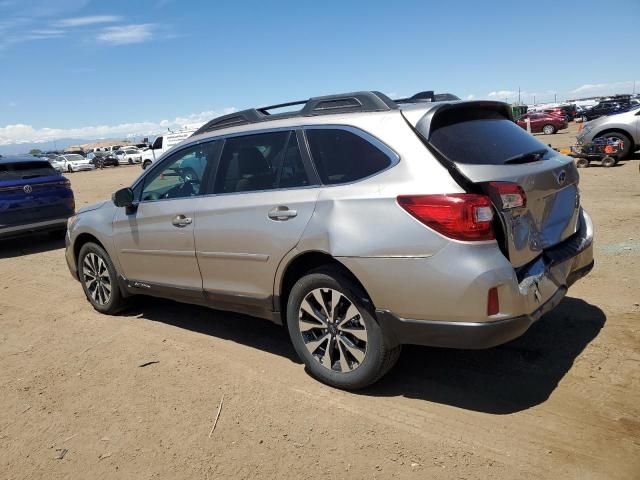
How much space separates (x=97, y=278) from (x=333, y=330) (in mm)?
3179

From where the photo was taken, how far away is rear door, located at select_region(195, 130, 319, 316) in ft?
11.8

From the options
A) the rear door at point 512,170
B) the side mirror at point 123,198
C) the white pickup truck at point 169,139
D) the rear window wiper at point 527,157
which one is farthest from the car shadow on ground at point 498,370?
the white pickup truck at point 169,139

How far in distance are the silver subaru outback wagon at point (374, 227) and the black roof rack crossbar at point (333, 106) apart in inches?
0.6

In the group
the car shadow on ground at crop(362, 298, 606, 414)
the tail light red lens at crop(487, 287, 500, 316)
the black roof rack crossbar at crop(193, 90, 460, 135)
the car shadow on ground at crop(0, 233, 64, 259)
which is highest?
the black roof rack crossbar at crop(193, 90, 460, 135)

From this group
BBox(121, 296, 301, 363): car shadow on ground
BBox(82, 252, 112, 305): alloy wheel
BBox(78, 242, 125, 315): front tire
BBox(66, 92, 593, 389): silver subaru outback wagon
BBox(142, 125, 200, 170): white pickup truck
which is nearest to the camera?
BBox(66, 92, 593, 389): silver subaru outback wagon

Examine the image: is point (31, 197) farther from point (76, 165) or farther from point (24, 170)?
point (76, 165)

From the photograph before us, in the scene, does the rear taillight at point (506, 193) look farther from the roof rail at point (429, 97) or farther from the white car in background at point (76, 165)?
the white car in background at point (76, 165)

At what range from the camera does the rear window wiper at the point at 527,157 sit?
323 cm

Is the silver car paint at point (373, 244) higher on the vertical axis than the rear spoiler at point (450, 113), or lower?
lower

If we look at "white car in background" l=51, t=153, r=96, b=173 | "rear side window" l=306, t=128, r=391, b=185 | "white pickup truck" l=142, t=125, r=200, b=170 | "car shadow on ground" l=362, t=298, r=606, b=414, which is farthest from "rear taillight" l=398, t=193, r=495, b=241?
"white car in background" l=51, t=153, r=96, b=173

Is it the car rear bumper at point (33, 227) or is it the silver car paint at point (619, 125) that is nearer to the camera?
the car rear bumper at point (33, 227)

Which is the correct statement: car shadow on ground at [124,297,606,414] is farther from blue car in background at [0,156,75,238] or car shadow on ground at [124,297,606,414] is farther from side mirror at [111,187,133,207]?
blue car in background at [0,156,75,238]

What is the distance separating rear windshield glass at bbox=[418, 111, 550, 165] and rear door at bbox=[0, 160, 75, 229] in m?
8.31

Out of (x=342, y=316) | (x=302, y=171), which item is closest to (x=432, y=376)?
(x=342, y=316)
